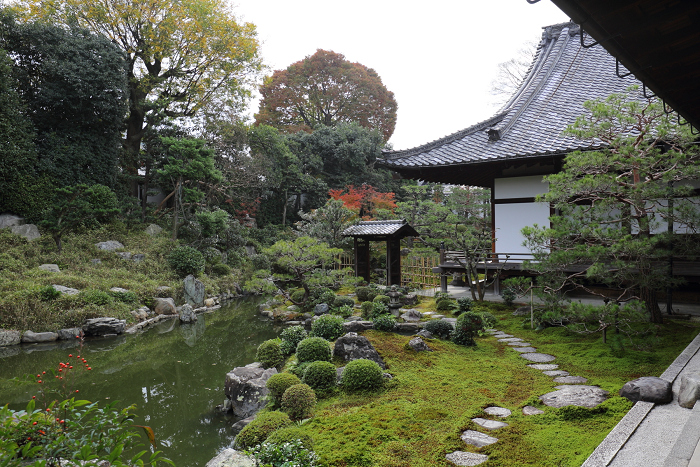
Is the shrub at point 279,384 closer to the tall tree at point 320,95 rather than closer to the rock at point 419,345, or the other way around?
the rock at point 419,345

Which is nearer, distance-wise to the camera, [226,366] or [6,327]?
[226,366]

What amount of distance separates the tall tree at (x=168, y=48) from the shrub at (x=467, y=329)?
16.1 m

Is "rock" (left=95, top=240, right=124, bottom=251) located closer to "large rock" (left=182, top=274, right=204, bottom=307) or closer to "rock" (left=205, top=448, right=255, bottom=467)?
"large rock" (left=182, top=274, right=204, bottom=307)

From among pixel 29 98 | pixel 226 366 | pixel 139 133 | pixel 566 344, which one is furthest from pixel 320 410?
pixel 139 133

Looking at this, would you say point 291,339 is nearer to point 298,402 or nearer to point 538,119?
point 298,402

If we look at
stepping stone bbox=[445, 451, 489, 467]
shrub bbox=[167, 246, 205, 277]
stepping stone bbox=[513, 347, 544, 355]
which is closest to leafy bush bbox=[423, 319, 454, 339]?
stepping stone bbox=[513, 347, 544, 355]

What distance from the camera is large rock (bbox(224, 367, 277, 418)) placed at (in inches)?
211

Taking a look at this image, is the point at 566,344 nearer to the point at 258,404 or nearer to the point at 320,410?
the point at 320,410

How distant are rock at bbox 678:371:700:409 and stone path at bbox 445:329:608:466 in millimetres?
745

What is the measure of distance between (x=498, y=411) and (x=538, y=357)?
7.56 feet

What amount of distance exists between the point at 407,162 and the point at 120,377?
746 cm

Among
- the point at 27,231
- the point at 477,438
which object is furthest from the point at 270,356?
the point at 27,231

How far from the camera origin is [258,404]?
5.37 metres

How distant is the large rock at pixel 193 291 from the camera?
1345cm
